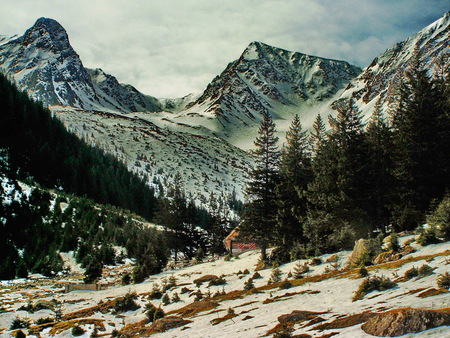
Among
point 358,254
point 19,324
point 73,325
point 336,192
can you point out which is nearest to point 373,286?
point 358,254

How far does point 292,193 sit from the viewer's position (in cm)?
3222

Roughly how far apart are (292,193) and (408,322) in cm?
2560

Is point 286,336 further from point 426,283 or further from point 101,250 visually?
point 101,250

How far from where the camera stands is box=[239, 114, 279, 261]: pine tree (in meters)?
32.2

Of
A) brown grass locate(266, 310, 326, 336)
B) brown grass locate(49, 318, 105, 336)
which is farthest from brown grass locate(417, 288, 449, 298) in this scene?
brown grass locate(49, 318, 105, 336)

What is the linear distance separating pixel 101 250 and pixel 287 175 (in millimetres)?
37937

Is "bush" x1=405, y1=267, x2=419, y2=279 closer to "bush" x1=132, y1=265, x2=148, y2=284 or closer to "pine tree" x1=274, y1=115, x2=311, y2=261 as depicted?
"pine tree" x1=274, y1=115, x2=311, y2=261

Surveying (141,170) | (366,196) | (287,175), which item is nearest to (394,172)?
(366,196)

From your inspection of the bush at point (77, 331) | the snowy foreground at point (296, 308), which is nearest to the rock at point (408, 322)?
the snowy foreground at point (296, 308)

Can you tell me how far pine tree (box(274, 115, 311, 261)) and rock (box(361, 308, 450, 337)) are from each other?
861 inches

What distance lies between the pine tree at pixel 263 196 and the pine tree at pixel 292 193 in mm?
879

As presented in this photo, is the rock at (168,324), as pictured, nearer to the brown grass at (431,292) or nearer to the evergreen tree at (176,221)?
the brown grass at (431,292)

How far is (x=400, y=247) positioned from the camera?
18125mm

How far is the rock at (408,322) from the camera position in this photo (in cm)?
662
